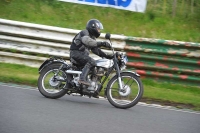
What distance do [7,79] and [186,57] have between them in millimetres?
4394

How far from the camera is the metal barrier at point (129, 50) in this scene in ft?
37.5

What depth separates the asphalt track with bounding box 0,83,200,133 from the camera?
680cm

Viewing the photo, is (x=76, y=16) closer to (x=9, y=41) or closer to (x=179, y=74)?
(x=9, y=41)

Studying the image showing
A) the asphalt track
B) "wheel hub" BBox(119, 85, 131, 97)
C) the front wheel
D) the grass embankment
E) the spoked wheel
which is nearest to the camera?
the asphalt track

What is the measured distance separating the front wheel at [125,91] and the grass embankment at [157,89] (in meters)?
1.21

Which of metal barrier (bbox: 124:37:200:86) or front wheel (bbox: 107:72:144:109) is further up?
metal barrier (bbox: 124:37:200:86)

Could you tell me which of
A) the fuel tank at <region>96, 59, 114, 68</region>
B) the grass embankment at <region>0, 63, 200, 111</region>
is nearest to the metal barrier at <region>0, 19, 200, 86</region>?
the grass embankment at <region>0, 63, 200, 111</region>

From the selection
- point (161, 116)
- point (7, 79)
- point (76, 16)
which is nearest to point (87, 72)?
point (161, 116)

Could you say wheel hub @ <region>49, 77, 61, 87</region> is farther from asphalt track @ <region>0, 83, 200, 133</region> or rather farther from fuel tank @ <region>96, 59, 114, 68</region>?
fuel tank @ <region>96, 59, 114, 68</region>

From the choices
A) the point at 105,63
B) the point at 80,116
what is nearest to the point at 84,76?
the point at 105,63

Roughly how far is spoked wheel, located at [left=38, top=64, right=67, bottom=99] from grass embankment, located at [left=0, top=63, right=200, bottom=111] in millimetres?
1278

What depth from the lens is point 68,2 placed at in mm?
14609

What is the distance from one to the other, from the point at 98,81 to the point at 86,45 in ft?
2.55

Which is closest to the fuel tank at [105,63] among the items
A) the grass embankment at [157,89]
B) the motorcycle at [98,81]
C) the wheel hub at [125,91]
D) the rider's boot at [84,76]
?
the motorcycle at [98,81]
